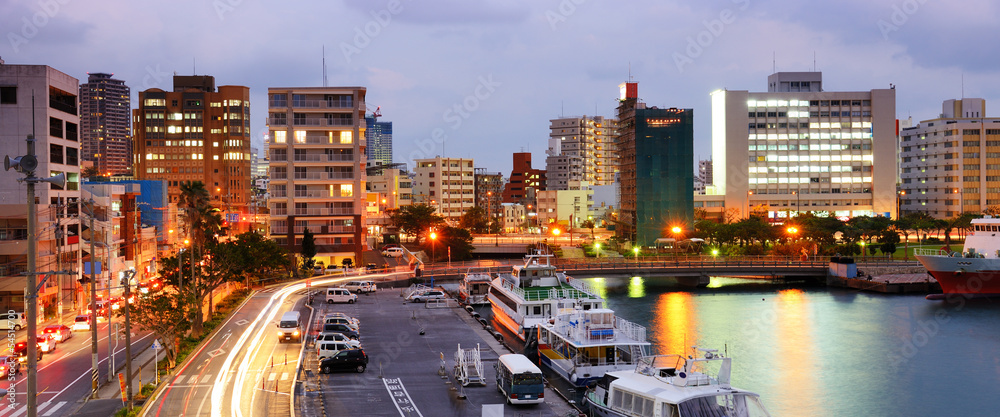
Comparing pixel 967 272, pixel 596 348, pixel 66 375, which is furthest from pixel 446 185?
pixel 66 375

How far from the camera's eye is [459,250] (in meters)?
105

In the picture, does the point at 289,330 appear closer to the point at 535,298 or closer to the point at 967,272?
the point at 535,298

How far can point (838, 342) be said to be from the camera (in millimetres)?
54156

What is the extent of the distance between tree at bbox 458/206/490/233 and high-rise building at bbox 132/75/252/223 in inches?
2644

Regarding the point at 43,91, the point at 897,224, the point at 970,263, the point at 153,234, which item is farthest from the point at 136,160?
the point at 970,263

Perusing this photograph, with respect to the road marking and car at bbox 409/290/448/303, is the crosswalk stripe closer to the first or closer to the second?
the road marking

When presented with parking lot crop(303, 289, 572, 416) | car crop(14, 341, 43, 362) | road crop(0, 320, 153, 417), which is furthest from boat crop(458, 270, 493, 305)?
car crop(14, 341, 43, 362)

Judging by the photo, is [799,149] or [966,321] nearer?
[966,321]

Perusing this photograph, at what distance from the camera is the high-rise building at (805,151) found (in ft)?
521

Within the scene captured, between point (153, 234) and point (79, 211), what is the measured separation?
25993 millimetres

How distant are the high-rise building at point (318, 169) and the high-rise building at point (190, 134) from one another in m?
105

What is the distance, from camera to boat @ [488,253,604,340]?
2057 inches

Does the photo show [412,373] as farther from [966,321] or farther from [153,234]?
[153,234]

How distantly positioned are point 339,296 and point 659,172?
79.3 m
